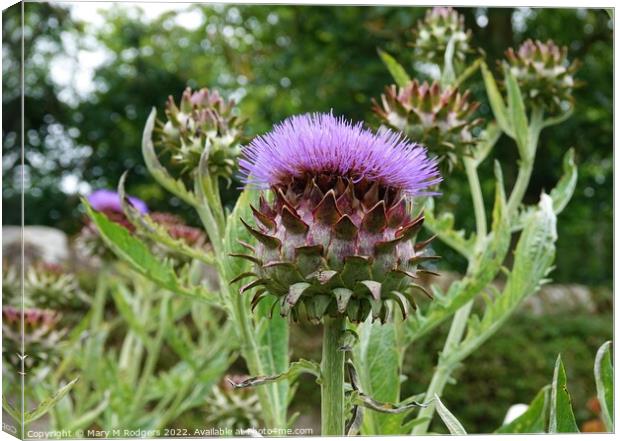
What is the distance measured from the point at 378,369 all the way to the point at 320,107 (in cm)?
314

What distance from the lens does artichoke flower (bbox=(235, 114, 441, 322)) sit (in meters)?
0.75

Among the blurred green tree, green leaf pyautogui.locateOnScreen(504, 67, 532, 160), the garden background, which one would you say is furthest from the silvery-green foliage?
the blurred green tree

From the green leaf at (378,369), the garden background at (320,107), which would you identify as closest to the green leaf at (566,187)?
the green leaf at (378,369)

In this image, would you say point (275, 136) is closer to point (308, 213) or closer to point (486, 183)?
point (308, 213)

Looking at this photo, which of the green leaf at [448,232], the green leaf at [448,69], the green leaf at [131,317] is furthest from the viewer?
the green leaf at [131,317]

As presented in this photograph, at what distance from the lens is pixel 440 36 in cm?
148

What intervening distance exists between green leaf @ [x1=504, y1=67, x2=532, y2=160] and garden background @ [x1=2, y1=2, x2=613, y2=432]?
141 centimetres

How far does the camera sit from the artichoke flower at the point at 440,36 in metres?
1.47

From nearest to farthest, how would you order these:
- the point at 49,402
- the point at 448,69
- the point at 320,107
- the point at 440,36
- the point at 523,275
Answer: the point at 49,402 → the point at 523,275 → the point at 448,69 → the point at 440,36 → the point at 320,107

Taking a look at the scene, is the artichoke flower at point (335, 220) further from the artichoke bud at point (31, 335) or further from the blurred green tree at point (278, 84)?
the blurred green tree at point (278, 84)

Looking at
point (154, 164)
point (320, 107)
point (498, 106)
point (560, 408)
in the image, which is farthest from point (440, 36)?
point (320, 107)

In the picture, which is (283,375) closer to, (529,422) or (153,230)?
(153,230)

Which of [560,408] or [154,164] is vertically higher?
[154,164]

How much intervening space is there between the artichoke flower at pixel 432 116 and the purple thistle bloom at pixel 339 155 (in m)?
0.39
